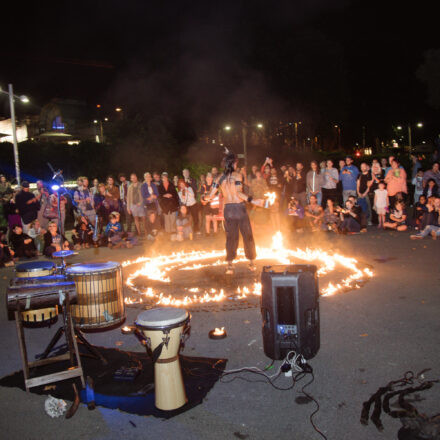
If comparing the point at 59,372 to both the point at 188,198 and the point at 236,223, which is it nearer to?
the point at 236,223

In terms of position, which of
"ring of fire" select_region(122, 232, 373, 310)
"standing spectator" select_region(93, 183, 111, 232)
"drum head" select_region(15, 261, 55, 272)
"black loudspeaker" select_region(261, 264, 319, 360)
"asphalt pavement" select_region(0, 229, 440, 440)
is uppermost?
"standing spectator" select_region(93, 183, 111, 232)

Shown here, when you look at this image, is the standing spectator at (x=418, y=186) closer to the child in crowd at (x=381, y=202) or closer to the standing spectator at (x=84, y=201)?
the child in crowd at (x=381, y=202)

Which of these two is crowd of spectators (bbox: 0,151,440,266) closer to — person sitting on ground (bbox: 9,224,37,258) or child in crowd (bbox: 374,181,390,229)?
child in crowd (bbox: 374,181,390,229)

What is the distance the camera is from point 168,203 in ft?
42.5

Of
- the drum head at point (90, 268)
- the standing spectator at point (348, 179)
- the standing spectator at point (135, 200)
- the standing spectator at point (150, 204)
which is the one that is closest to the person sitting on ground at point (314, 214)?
the standing spectator at point (348, 179)

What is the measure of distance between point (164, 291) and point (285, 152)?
27274 millimetres

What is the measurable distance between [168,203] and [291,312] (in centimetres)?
900

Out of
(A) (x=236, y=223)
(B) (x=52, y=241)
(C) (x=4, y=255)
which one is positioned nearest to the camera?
(A) (x=236, y=223)

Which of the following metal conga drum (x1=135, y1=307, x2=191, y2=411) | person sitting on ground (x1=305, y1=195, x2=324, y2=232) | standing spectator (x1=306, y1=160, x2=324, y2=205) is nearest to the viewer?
metal conga drum (x1=135, y1=307, x2=191, y2=411)

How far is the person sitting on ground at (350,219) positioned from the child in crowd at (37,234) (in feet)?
25.8

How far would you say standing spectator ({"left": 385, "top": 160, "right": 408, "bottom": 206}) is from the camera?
42.3 ft

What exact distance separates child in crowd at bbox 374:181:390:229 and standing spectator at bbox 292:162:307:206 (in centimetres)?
207

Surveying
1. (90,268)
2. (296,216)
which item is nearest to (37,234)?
(296,216)

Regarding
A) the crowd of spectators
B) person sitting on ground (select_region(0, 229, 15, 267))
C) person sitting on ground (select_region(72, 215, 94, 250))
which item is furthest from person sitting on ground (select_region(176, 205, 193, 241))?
person sitting on ground (select_region(0, 229, 15, 267))
